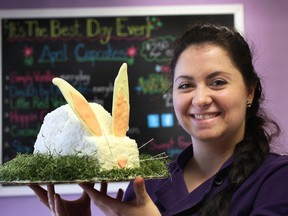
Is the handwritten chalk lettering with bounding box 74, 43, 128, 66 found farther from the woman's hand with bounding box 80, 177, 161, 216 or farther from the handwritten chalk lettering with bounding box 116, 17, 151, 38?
the woman's hand with bounding box 80, 177, 161, 216

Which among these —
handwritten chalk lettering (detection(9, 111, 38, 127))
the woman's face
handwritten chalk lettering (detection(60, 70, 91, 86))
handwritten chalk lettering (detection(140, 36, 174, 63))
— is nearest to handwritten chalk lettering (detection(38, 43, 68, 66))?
handwritten chalk lettering (detection(60, 70, 91, 86))

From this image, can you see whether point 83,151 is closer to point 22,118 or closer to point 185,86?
point 185,86

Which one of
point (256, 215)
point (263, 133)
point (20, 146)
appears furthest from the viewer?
point (20, 146)

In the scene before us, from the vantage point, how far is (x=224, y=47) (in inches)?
51.1

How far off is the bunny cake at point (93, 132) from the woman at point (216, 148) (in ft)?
0.32

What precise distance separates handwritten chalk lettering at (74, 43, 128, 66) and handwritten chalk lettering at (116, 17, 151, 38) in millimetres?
107

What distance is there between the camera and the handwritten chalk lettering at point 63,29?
112 inches

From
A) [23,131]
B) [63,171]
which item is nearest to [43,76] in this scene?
[23,131]

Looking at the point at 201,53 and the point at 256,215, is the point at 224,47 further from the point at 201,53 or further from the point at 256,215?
the point at 256,215

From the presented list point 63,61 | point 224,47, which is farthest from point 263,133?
point 63,61

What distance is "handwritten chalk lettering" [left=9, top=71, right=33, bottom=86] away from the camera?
9.24 ft

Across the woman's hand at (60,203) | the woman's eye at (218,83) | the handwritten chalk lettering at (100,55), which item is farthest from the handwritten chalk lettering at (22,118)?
the woman's eye at (218,83)

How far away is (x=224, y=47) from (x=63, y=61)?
1.71 metres

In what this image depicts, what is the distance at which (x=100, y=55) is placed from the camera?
2.84 metres
